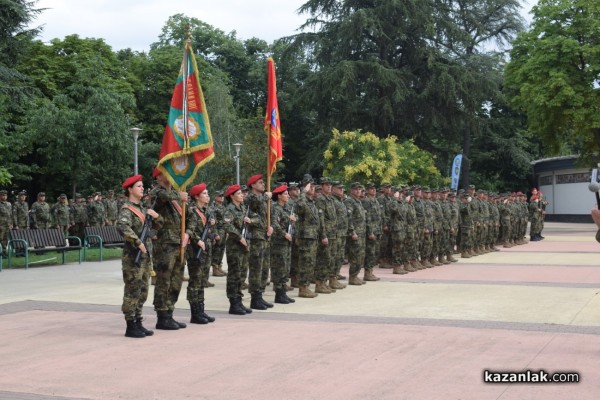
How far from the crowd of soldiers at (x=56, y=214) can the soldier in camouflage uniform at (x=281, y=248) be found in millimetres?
12146

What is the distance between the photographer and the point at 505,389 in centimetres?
637

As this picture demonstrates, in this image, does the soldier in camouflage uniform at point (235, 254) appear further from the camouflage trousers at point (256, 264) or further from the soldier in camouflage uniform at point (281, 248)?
the soldier in camouflage uniform at point (281, 248)

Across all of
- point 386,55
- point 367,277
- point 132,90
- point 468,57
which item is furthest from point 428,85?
point 367,277

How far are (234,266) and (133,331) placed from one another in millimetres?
2277

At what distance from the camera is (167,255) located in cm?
956

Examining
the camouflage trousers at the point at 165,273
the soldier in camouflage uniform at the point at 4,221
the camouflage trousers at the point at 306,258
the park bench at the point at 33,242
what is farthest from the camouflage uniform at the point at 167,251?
the soldier in camouflage uniform at the point at 4,221

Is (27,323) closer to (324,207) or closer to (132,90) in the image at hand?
(324,207)

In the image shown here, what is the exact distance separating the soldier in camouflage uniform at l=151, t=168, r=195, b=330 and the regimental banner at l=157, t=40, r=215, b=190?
9.9 inches

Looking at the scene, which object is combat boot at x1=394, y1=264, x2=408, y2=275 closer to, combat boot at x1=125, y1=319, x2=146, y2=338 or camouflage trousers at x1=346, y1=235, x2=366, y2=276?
camouflage trousers at x1=346, y1=235, x2=366, y2=276

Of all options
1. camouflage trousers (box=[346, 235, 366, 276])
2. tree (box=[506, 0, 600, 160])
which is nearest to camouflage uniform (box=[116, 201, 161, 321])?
camouflage trousers (box=[346, 235, 366, 276])

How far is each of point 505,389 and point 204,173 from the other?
1415 inches

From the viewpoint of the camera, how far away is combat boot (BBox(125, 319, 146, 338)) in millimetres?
9062

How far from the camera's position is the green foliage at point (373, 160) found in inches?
1344

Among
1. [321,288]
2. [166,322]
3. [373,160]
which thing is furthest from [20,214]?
[166,322]
